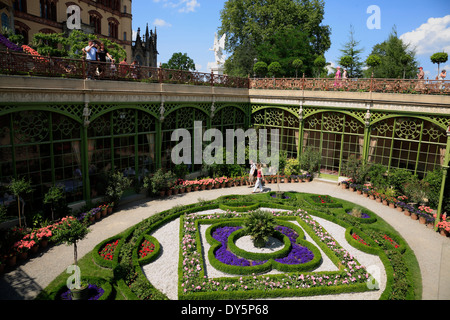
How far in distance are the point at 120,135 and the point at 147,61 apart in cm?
4464

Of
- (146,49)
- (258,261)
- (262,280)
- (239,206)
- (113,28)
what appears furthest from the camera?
(146,49)

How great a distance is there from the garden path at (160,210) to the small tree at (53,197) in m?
1.68

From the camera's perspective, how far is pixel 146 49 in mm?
56281

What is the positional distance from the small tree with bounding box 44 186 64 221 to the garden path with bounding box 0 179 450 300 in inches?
66.0

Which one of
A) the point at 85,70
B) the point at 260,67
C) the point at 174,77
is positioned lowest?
the point at 85,70

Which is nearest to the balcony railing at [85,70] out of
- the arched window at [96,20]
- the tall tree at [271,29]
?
the tall tree at [271,29]

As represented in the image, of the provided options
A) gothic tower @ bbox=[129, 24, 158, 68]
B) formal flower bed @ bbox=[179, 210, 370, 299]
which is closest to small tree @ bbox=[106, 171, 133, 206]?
formal flower bed @ bbox=[179, 210, 370, 299]

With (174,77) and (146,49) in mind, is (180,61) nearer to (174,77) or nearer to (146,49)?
(146,49)

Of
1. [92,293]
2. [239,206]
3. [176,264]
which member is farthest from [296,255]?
[92,293]

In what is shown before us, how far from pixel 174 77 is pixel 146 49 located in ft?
142

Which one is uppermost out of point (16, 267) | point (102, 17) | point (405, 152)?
point (102, 17)
